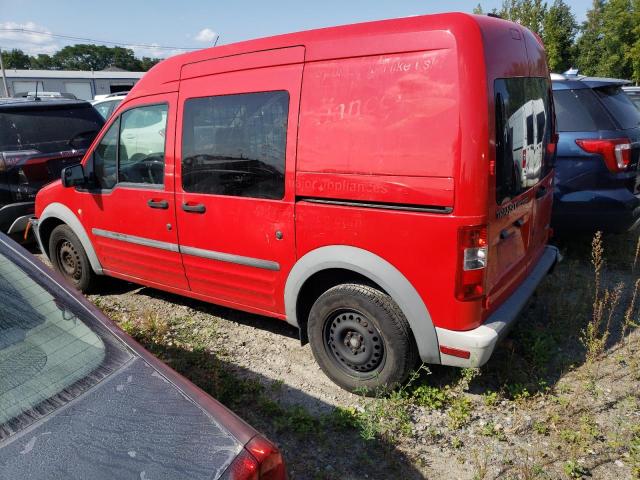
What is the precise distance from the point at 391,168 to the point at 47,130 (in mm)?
5099

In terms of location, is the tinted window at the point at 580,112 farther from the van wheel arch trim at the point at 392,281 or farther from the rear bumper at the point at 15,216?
the rear bumper at the point at 15,216

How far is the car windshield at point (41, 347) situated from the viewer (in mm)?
1561

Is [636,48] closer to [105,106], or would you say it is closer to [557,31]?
[557,31]

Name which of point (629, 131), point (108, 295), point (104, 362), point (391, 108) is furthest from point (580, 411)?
point (108, 295)

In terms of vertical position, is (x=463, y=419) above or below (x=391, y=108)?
below

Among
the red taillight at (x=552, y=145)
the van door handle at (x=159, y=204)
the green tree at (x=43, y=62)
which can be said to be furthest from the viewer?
the green tree at (x=43, y=62)

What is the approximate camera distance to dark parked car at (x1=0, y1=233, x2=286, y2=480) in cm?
136

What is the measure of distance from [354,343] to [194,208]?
1539 millimetres

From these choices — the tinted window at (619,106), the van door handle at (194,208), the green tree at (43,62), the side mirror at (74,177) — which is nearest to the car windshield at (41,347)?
the van door handle at (194,208)

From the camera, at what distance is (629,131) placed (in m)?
4.70

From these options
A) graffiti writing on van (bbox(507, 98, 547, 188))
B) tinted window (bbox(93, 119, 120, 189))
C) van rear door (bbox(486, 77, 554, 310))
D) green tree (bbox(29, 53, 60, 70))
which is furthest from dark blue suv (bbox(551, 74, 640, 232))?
green tree (bbox(29, 53, 60, 70))

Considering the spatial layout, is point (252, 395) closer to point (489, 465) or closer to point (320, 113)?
point (489, 465)

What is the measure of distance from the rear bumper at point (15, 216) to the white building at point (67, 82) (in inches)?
1183

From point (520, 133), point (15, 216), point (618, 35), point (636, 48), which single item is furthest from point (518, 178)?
point (618, 35)
